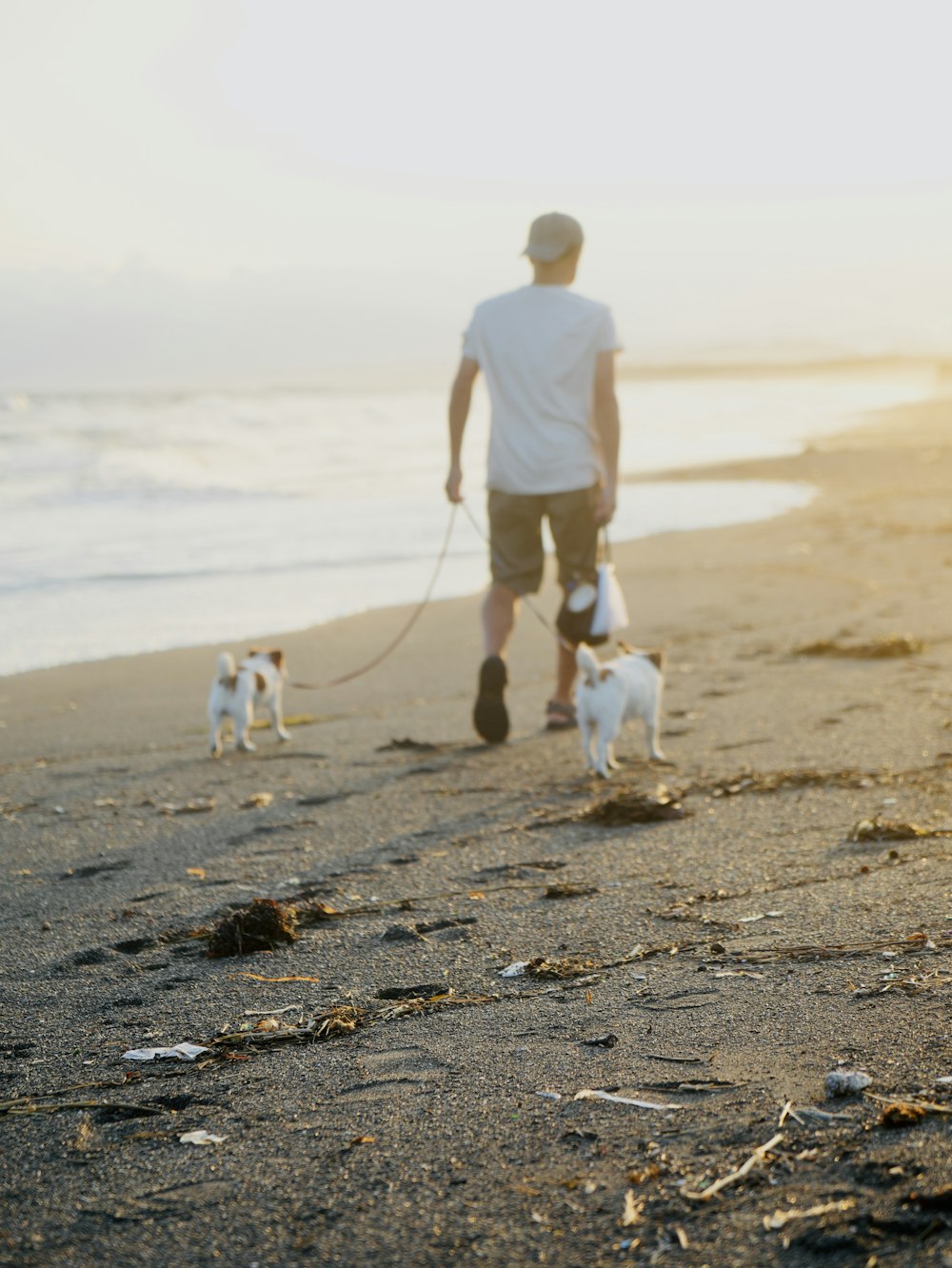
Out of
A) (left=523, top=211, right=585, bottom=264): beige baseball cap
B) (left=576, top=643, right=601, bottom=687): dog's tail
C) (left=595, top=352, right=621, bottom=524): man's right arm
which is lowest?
(left=576, top=643, right=601, bottom=687): dog's tail

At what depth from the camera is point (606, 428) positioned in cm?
568

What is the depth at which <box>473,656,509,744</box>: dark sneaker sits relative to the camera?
5648mm

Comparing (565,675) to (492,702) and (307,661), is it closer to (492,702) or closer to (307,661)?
(492,702)

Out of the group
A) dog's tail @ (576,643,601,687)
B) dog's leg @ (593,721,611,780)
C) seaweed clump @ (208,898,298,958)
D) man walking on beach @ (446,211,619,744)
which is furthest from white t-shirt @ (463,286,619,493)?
seaweed clump @ (208,898,298,958)

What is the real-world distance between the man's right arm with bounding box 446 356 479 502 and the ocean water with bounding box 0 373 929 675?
3.22 metres

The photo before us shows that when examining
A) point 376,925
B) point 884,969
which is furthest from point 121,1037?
point 884,969

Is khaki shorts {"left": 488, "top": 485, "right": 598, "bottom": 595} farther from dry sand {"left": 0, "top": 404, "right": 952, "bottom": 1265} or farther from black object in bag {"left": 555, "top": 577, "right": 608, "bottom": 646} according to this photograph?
dry sand {"left": 0, "top": 404, "right": 952, "bottom": 1265}

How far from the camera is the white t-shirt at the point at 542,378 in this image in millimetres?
5562

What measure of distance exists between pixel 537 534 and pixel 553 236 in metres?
1.29

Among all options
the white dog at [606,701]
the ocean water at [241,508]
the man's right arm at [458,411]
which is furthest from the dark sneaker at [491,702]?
the ocean water at [241,508]

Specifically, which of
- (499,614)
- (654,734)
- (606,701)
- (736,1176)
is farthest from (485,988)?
(499,614)

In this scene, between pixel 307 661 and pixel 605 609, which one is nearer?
pixel 605 609

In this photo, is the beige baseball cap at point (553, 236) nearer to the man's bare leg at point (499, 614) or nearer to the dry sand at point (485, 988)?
the man's bare leg at point (499, 614)

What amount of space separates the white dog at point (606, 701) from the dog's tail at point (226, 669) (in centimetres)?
167
